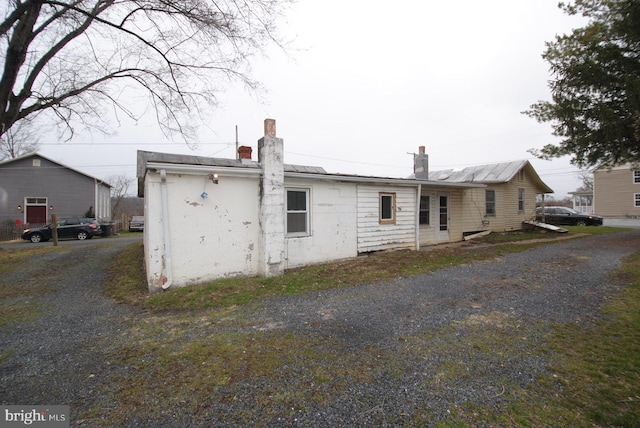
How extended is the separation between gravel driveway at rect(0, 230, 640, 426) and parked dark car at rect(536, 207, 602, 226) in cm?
1712

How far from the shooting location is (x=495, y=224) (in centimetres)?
1513

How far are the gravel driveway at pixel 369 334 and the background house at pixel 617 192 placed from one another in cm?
2784

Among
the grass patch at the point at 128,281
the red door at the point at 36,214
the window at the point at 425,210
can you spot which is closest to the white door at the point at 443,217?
the window at the point at 425,210

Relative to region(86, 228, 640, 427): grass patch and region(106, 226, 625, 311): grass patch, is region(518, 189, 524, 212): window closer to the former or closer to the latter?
region(106, 226, 625, 311): grass patch

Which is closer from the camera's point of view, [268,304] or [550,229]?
[268,304]

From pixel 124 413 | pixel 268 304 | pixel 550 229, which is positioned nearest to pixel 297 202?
pixel 268 304

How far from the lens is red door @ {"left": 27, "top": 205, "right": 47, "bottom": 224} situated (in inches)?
818

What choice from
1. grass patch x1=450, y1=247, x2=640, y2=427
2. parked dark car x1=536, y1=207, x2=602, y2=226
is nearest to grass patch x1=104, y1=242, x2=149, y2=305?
grass patch x1=450, y1=247, x2=640, y2=427

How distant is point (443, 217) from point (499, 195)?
499 centimetres

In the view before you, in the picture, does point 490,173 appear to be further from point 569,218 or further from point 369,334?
point 369,334

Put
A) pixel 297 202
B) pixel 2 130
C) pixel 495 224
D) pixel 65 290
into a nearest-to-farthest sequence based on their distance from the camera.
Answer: pixel 65 290, pixel 297 202, pixel 2 130, pixel 495 224

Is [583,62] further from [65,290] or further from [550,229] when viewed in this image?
[65,290]

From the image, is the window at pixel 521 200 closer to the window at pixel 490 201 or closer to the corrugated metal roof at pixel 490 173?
the corrugated metal roof at pixel 490 173

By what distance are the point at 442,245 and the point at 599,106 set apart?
7.51 metres
